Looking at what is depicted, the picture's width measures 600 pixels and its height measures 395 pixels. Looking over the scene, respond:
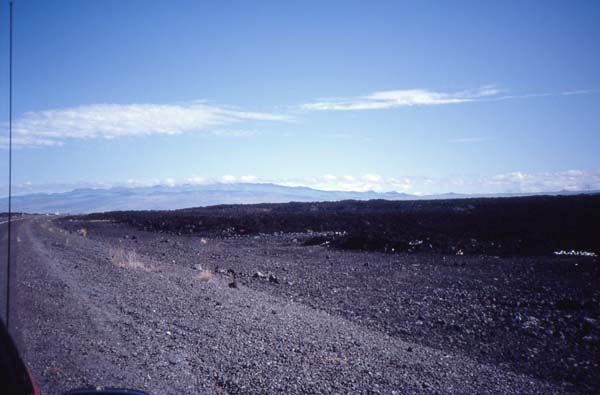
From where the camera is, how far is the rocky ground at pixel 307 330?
17.4 ft

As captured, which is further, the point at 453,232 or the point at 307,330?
the point at 453,232

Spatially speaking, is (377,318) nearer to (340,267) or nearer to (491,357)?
(491,357)

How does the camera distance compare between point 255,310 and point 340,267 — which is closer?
point 255,310

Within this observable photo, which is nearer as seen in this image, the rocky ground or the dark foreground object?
the rocky ground

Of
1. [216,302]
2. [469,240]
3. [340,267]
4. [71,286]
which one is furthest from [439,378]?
[469,240]

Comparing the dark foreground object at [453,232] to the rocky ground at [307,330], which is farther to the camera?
→ the dark foreground object at [453,232]

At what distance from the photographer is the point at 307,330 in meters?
7.68

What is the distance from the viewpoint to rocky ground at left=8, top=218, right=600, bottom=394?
5297 millimetres

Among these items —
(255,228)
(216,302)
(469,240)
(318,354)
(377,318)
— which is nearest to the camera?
(318,354)

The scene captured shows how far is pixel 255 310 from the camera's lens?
922 centimetres

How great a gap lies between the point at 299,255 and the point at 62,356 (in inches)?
648

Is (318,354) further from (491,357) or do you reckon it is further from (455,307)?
(455,307)

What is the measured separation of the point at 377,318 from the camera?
8.98 m

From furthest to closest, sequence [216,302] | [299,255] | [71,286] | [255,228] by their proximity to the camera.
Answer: [255,228] → [299,255] → [71,286] → [216,302]
